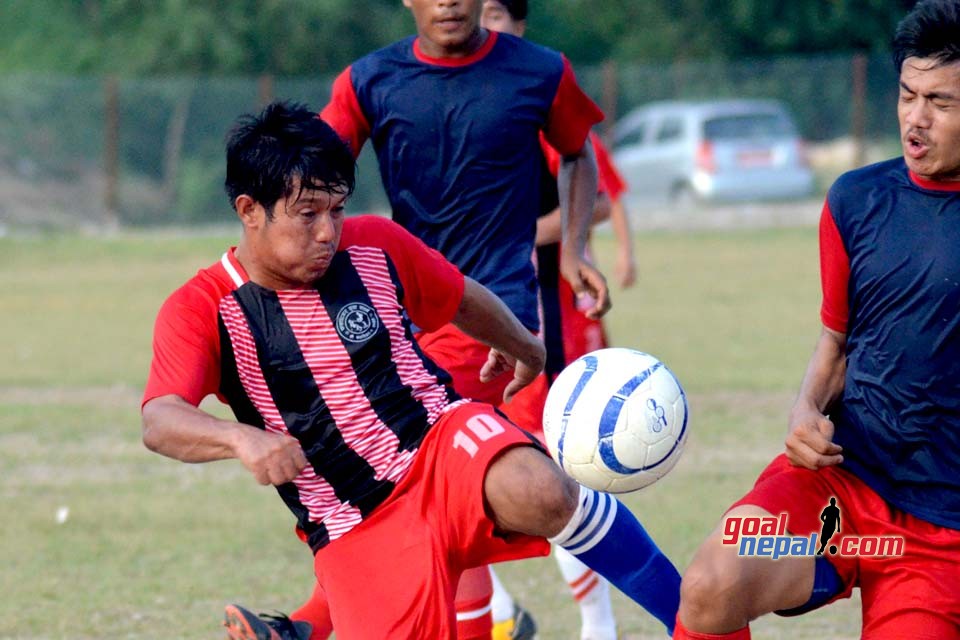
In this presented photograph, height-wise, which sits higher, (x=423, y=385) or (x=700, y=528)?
(x=423, y=385)

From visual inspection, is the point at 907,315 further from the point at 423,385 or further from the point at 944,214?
the point at 423,385

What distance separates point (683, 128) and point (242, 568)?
1873 centimetres

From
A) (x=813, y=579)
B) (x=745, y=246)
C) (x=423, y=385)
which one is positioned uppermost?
(x=423, y=385)

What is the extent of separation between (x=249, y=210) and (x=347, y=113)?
1291mm

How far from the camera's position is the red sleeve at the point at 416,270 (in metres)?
4.10

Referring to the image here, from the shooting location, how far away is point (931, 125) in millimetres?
3723

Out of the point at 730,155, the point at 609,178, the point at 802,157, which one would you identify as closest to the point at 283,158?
the point at 609,178

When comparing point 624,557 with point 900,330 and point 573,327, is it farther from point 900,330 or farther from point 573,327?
point 573,327

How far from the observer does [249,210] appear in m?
3.92

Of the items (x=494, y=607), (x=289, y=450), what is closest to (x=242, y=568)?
(x=494, y=607)

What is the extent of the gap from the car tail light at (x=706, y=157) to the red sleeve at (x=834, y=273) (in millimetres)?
19901

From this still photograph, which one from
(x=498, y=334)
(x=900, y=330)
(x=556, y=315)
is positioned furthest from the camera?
(x=556, y=315)

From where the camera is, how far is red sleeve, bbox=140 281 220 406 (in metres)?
3.72

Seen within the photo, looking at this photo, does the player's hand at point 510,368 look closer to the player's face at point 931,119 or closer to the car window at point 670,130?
the player's face at point 931,119
